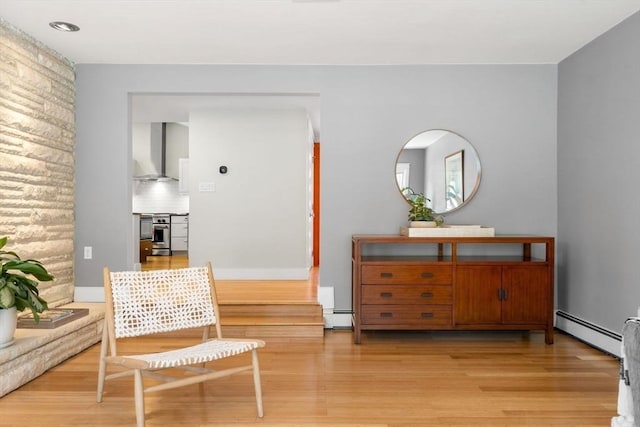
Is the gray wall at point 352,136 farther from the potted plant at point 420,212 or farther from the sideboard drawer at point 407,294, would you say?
the sideboard drawer at point 407,294

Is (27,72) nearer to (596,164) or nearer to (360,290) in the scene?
(360,290)

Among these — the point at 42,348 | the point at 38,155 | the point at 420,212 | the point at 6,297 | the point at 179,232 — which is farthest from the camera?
the point at 179,232

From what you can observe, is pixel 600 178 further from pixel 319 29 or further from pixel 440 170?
pixel 319 29

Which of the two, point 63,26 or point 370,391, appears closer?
point 370,391

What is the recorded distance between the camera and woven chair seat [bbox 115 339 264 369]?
2297 millimetres

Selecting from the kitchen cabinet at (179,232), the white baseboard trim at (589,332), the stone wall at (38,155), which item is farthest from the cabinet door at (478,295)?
the kitchen cabinet at (179,232)

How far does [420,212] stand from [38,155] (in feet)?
10.1

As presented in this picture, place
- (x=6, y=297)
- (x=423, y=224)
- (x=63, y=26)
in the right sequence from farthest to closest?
(x=423, y=224) < (x=63, y=26) < (x=6, y=297)

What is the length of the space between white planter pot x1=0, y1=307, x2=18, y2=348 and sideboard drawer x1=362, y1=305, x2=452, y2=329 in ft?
7.69

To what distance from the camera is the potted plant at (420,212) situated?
13.8ft

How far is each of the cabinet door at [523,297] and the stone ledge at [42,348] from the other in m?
3.16

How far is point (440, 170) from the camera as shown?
176 inches

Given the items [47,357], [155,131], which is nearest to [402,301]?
[47,357]

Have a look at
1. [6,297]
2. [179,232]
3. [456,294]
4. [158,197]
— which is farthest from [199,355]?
[158,197]
